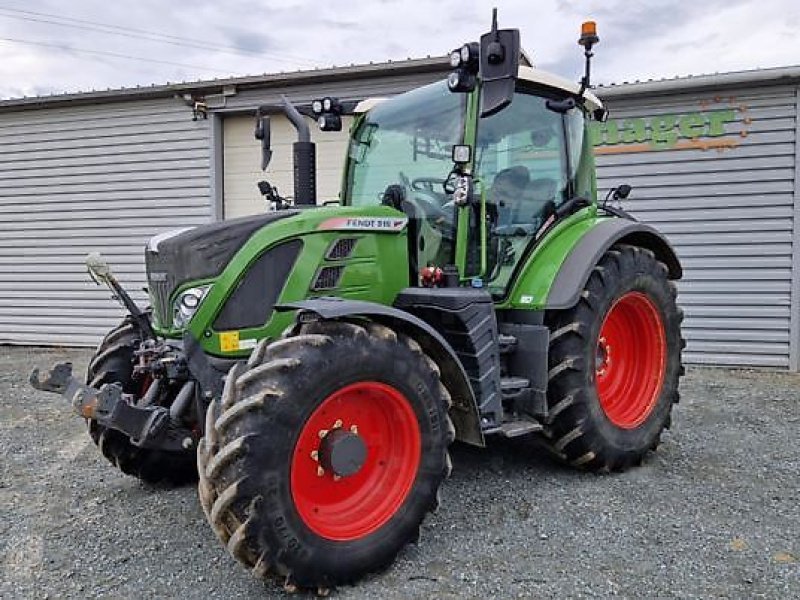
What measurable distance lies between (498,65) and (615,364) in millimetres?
2214

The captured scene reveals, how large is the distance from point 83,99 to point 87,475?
668 centimetres

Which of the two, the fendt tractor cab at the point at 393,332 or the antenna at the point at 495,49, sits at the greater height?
the antenna at the point at 495,49

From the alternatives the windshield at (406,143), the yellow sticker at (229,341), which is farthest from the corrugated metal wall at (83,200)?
the yellow sticker at (229,341)

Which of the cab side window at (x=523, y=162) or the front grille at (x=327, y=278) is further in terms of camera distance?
the cab side window at (x=523, y=162)

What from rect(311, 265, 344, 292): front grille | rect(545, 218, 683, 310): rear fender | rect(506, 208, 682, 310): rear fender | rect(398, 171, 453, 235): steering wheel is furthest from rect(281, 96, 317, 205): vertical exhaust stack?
rect(545, 218, 683, 310): rear fender

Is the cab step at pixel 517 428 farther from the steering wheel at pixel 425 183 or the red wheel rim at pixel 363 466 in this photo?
the steering wheel at pixel 425 183

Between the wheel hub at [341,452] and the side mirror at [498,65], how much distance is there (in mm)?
1563

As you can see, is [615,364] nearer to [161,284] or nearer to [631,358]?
[631,358]

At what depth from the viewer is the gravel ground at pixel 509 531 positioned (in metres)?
2.73

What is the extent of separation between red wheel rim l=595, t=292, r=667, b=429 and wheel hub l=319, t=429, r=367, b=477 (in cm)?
202

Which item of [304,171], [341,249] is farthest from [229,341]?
[304,171]

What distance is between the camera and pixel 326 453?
2.77m

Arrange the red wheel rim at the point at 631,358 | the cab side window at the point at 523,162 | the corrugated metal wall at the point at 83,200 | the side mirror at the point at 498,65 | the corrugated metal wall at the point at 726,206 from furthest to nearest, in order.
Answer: the corrugated metal wall at the point at 83,200
the corrugated metal wall at the point at 726,206
the red wheel rim at the point at 631,358
the cab side window at the point at 523,162
the side mirror at the point at 498,65

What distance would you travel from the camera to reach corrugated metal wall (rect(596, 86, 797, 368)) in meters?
7.22
